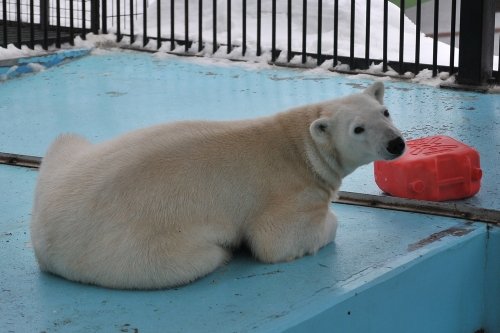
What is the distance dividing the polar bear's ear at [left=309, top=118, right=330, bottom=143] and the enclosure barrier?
3.25 meters

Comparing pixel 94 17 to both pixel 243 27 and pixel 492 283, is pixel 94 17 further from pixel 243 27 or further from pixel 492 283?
pixel 492 283

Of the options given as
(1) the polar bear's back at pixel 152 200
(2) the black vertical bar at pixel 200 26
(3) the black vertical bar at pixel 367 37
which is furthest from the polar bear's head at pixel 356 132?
(2) the black vertical bar at pixel 200 26

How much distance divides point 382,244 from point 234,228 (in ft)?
1.98

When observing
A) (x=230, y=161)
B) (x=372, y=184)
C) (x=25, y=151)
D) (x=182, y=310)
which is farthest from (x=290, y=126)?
(x=25, y=151)

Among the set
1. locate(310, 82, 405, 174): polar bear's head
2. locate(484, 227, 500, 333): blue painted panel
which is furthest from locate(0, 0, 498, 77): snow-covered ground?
locate(310, 82, 405, 174): polar bear's head

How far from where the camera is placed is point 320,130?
2975 millimetres

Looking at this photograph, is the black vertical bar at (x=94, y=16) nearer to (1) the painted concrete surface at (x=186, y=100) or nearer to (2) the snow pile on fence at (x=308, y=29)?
(2) the snow pile on fence at (x=308, y=29)

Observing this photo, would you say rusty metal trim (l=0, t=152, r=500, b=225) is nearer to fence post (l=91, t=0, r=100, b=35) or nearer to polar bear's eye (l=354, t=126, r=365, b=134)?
polar bear's eye (l=354, t=126, r=365, b=134)

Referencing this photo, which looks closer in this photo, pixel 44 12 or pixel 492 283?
pixel 492 283

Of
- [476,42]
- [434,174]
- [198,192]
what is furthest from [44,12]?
[198,192]

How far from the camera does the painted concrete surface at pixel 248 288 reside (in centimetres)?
260

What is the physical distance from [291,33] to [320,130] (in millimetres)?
4256

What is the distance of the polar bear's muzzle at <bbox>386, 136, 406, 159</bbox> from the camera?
2.86 meters

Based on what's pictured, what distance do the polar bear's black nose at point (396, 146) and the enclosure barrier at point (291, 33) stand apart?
330cm
